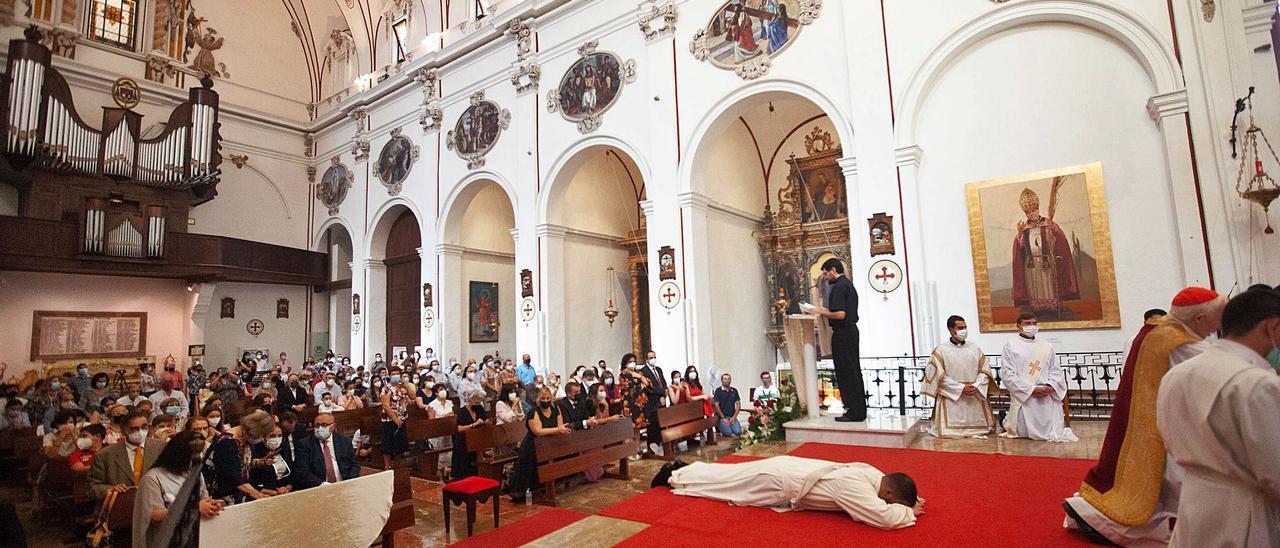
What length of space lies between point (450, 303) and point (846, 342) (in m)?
11.5

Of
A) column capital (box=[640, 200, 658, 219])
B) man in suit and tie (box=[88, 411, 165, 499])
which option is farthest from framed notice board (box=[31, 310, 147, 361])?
column capital (box=[640, 200, 658, 219])

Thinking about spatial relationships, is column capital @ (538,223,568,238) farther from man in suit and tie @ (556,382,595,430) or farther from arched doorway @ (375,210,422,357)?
man in suit and tie @ (556,382,595,430)

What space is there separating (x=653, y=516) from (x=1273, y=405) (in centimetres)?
354

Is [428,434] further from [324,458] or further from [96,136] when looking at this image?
[96,136]

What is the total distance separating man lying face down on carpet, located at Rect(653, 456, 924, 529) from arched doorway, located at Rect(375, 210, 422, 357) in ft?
46.1

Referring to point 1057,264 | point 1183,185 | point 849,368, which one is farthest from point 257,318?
point 1183,185

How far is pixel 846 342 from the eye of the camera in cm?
713

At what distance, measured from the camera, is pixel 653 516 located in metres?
4.65

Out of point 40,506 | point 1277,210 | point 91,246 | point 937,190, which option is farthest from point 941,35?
point 91,246

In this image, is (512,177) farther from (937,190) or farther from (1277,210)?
A: (1277,210)

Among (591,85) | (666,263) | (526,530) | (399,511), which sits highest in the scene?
(591,85)

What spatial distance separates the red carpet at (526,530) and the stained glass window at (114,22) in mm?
19432

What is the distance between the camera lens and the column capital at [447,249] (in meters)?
16.0

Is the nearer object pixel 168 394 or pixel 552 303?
pixel 168 394
